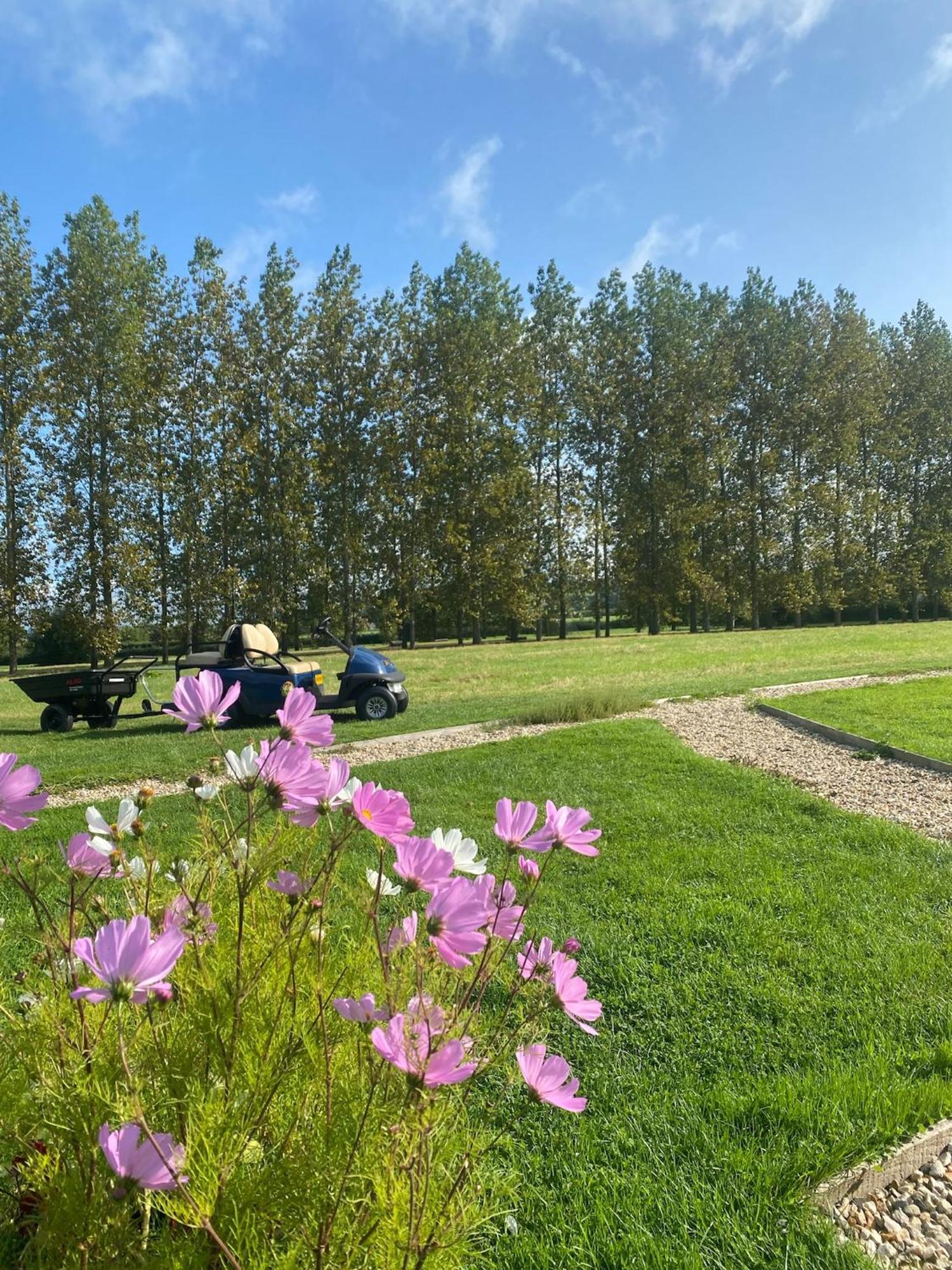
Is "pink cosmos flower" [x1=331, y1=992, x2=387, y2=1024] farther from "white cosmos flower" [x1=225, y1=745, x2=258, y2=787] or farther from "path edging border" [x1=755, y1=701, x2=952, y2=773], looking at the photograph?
"path edging border" [x1=755, y1=701, x2=952, y2=773]

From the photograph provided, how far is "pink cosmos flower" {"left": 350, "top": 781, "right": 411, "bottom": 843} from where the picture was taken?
2.84ft

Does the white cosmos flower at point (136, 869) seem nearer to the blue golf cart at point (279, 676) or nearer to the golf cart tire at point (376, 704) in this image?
the blue golf cart at point (279, 676)

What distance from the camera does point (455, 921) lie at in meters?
0.82

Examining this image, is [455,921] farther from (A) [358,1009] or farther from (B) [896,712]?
(B) [896,712]

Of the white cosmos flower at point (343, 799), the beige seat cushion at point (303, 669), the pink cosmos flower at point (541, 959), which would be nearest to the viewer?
the white cosmos flower at point (343, 799)

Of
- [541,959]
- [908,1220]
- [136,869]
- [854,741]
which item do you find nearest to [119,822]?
[136,869]

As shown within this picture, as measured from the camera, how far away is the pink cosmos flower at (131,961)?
0.68m

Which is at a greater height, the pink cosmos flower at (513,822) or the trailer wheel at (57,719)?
the pink cosmos flower at (513,822)

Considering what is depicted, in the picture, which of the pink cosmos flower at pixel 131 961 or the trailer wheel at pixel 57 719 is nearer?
the pink cosmos flower at pixel 131 961

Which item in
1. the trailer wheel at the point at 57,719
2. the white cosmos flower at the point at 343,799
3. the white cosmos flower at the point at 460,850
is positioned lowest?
the trailer wheel at the point at 57,719

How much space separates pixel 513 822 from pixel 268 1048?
44 cm

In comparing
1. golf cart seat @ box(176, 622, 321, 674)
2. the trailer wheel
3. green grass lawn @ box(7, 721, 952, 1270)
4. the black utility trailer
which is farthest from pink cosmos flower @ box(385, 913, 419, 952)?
the trailer wheel

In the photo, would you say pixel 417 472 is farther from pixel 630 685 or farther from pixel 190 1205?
pixel 190 1205

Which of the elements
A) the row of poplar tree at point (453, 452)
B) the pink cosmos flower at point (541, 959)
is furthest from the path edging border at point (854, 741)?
the row of poplar tree at point (453, 452)
